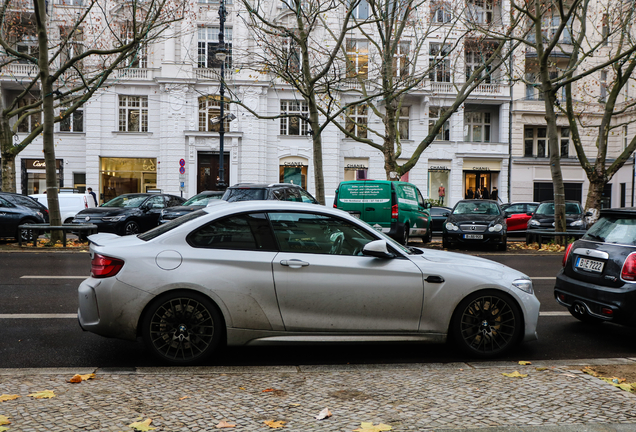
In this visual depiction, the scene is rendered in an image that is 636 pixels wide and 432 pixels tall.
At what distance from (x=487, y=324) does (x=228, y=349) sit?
255cm

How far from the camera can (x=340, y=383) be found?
452 centimetres

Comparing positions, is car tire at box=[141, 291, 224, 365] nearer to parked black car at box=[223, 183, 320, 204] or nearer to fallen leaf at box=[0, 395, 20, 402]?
fallen leaf at box=[0, 395, 20, 402]

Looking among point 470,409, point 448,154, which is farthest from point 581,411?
point 448,154

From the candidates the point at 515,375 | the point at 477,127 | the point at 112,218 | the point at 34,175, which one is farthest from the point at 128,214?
the point at 477,127

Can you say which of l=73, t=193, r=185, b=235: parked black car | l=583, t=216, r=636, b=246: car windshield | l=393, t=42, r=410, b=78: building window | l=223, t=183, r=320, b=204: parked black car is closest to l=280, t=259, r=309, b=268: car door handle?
l=583, t=216, r=636, b=246: car windshield

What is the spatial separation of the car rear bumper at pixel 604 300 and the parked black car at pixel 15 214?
14.3 metres

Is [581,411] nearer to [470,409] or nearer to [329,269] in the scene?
[470,409]

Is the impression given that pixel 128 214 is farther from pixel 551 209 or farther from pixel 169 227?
pixel 551 209

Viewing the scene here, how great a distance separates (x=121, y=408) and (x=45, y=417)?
0.46 metres

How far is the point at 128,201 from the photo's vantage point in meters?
20.0

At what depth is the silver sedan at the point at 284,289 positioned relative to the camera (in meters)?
5.11

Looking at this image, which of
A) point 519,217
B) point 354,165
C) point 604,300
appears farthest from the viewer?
point 354,165

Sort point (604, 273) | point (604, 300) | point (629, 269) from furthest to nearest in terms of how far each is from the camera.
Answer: point (604, 273) → point (604, 300) → point (629, 269)

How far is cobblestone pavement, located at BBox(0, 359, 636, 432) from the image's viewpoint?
12.0 feet
